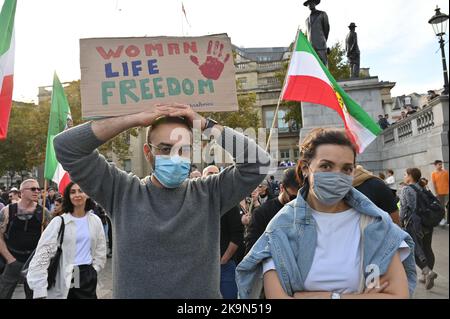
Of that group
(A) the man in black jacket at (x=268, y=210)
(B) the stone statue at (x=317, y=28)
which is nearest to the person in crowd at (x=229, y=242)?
(A) the man in black jacket at (x=268, y=210)

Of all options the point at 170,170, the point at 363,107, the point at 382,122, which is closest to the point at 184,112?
the point at 170,170

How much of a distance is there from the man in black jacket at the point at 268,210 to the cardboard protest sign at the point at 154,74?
4.97 feet

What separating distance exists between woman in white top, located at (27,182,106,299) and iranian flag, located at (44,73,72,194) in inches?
74.0

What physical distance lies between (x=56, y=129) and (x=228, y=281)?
345 cm

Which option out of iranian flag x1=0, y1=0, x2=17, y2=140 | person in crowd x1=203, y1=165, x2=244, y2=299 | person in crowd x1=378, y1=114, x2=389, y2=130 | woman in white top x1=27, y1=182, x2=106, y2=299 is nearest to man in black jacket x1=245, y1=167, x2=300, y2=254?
person in crowd x1=203, y1=165, x2=244, y2=299

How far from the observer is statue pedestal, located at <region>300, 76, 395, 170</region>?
16.8m

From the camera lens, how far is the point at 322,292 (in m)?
2.00

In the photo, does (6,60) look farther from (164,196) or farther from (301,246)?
(301,246)

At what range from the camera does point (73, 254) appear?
4.05 meters

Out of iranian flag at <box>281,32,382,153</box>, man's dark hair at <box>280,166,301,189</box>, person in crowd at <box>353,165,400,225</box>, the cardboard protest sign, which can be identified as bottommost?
person in crowd at <box>353,165,400,225</box>

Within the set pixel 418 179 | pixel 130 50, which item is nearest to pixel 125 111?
pixel 130 50

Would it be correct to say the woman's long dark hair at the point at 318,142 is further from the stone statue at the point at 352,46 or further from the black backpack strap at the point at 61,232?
the stone statue at the point at 352,46

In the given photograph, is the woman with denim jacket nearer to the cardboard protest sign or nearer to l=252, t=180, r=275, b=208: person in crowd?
the cardboard protest sign

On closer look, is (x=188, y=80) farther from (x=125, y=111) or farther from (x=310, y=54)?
(x=310, y=54)
